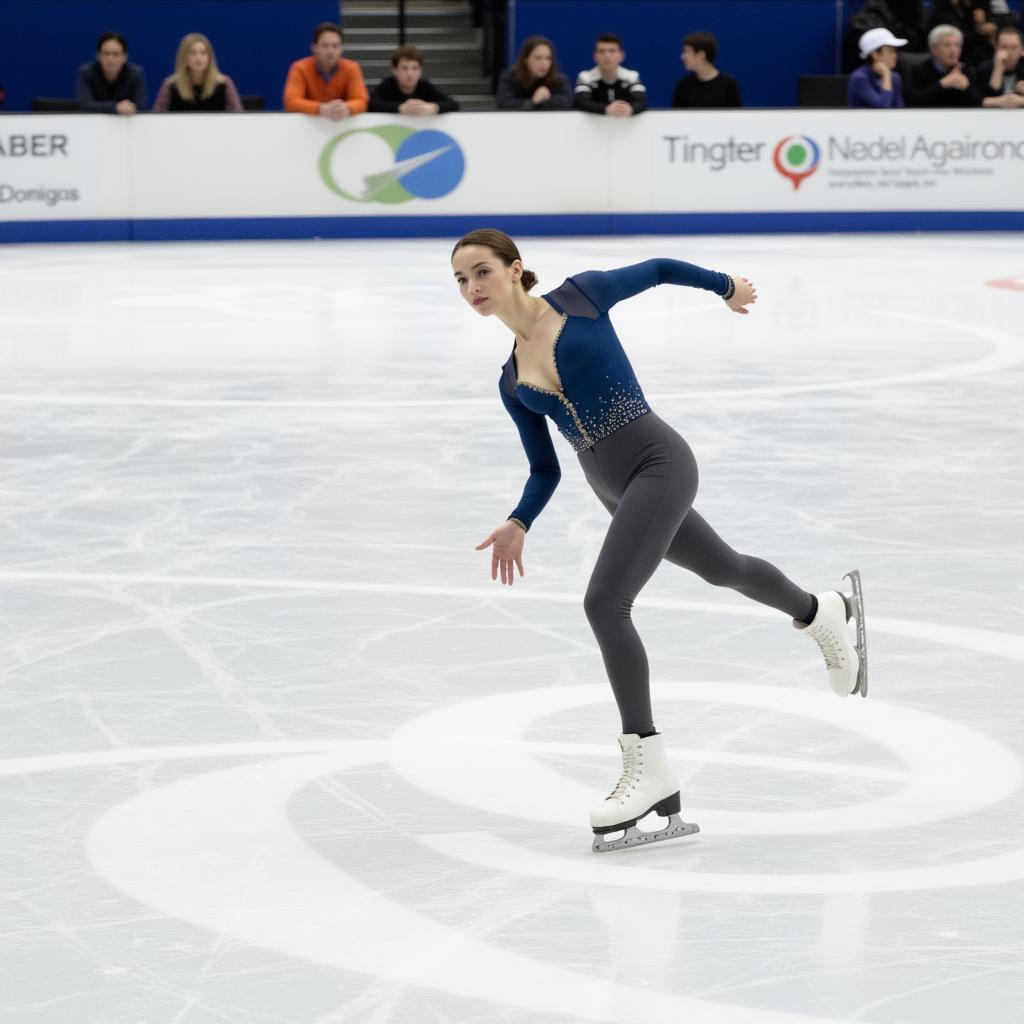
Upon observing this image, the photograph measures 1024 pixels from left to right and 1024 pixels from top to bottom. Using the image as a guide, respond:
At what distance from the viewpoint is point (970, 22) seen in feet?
59.7

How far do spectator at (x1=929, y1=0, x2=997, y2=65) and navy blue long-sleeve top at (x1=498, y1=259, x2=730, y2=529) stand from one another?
50.1 feet

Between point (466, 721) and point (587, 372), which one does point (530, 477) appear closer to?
point (587, 372)

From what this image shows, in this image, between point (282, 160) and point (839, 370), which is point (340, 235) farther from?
point (839, 370)

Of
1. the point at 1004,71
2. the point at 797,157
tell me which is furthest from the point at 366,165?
the point at 1004,71

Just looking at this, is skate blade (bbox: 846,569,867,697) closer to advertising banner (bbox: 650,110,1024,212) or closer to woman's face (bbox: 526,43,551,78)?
woman's face (bbox: 526,43,551,78)

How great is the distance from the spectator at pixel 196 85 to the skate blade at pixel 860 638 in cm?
1223

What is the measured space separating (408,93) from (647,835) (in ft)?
43.5

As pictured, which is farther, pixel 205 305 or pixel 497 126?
pixel 497 126

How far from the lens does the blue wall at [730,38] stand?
20000mm

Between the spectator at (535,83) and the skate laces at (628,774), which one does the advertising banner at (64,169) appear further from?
the skate laces at (628,774)

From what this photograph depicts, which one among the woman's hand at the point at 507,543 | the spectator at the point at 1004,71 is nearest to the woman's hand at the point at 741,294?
the woman's hand at the point at 507,543

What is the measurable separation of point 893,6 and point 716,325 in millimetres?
9103

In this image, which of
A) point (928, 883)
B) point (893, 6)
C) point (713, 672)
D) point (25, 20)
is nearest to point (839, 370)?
point (713, 672)

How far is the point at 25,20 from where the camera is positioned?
19.3m
